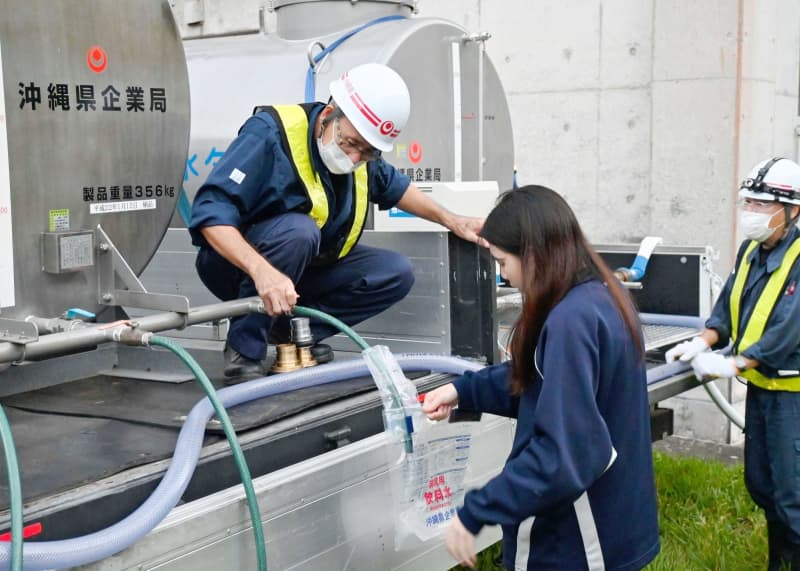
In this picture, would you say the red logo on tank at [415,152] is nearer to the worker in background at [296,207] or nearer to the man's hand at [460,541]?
the worker in background at [296,207]

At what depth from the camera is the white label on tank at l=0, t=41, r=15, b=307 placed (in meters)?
2.47

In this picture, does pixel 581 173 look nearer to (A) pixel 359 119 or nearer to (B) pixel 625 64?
(B) pixel 625 64

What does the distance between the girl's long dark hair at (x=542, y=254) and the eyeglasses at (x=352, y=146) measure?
3.50 feet

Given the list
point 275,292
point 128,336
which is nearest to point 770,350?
point 275,292

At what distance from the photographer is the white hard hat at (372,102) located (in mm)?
2959

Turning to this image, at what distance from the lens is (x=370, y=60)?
3857mm

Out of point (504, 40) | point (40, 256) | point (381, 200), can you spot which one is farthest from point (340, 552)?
point (504, 40)

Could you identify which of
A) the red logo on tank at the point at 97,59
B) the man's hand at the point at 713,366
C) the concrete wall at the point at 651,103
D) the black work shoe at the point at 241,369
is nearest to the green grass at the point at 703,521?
the man's hand at the point at 713,366

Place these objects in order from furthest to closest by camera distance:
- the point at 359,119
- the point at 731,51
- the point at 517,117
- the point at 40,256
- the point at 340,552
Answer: the point at 517,117 < the point at 731,51 < the point at 359,119 < the point at 40,256 < the point at 340,552

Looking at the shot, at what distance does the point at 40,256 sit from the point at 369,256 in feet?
3.66

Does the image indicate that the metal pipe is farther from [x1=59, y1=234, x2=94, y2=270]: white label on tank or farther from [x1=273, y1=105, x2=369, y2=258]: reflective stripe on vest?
[x1=273, y1=105, x2=369, y2=258]: reflective stripe on vest

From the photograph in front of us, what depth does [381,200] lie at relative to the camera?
11.1 feet

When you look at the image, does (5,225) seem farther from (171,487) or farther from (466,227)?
(466,227)

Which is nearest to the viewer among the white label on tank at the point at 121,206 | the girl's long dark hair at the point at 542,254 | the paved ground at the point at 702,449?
the girl's long dark hair at the point at 542,254
